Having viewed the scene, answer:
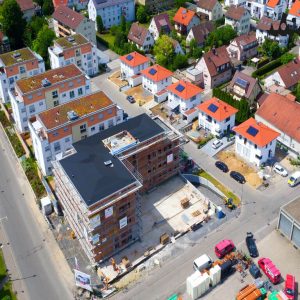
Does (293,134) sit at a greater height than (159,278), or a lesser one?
greater

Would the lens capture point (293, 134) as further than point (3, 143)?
No

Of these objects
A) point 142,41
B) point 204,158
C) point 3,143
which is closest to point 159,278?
point 204,158

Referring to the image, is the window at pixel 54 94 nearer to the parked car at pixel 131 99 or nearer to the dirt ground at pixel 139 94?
the parked car at pixel 131 99

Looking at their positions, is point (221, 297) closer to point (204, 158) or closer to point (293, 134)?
point (204, 158)

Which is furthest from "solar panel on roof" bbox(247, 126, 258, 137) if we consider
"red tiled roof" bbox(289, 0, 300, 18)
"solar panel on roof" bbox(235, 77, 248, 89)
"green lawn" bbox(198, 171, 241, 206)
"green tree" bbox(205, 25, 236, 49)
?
"red tiled roof" bbox(289, 0, 300, 18)

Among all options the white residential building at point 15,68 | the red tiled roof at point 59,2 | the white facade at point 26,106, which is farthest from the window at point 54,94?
the red tiled roof at point 59,2

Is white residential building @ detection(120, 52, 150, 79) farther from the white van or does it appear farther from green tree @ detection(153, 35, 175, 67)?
the white van
